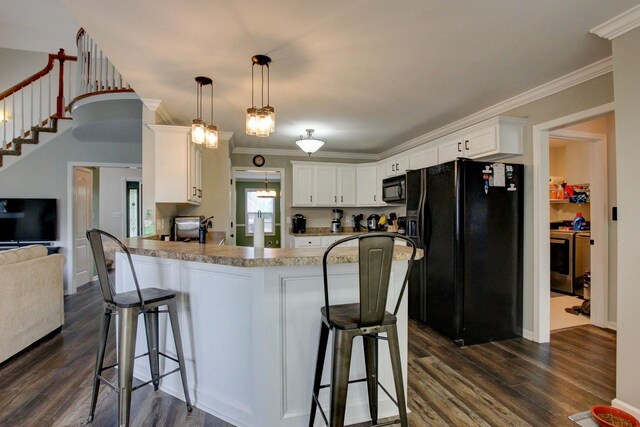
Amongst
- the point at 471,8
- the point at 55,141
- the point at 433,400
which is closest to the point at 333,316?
the point at 433,400

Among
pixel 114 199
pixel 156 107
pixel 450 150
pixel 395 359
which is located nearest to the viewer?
pixel 395 359

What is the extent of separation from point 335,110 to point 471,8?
6.09ft

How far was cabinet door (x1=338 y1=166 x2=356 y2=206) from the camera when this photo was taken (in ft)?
18.1

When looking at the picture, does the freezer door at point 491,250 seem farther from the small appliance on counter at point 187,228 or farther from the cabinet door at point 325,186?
the small appliance on counter at point 187,228

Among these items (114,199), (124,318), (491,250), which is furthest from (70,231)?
(491,250)

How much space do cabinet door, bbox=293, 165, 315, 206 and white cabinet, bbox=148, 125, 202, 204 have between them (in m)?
2.28

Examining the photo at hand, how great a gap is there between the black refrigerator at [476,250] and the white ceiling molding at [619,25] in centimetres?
125

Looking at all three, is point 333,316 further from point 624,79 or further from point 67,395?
point 624,79

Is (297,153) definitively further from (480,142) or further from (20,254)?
(20,254)

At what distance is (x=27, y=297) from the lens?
9.15ft

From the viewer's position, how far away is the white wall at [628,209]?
1.84 m

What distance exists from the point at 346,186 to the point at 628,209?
3.94m

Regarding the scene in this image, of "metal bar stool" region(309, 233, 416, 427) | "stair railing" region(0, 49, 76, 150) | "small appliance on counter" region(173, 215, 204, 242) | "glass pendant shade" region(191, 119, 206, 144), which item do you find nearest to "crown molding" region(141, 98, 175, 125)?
"glass pendant shade" region(191, 119, 206, 144)

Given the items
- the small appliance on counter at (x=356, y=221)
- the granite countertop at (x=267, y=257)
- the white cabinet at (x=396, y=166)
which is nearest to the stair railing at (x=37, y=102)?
the granite countertop at (x=267, y=257)
